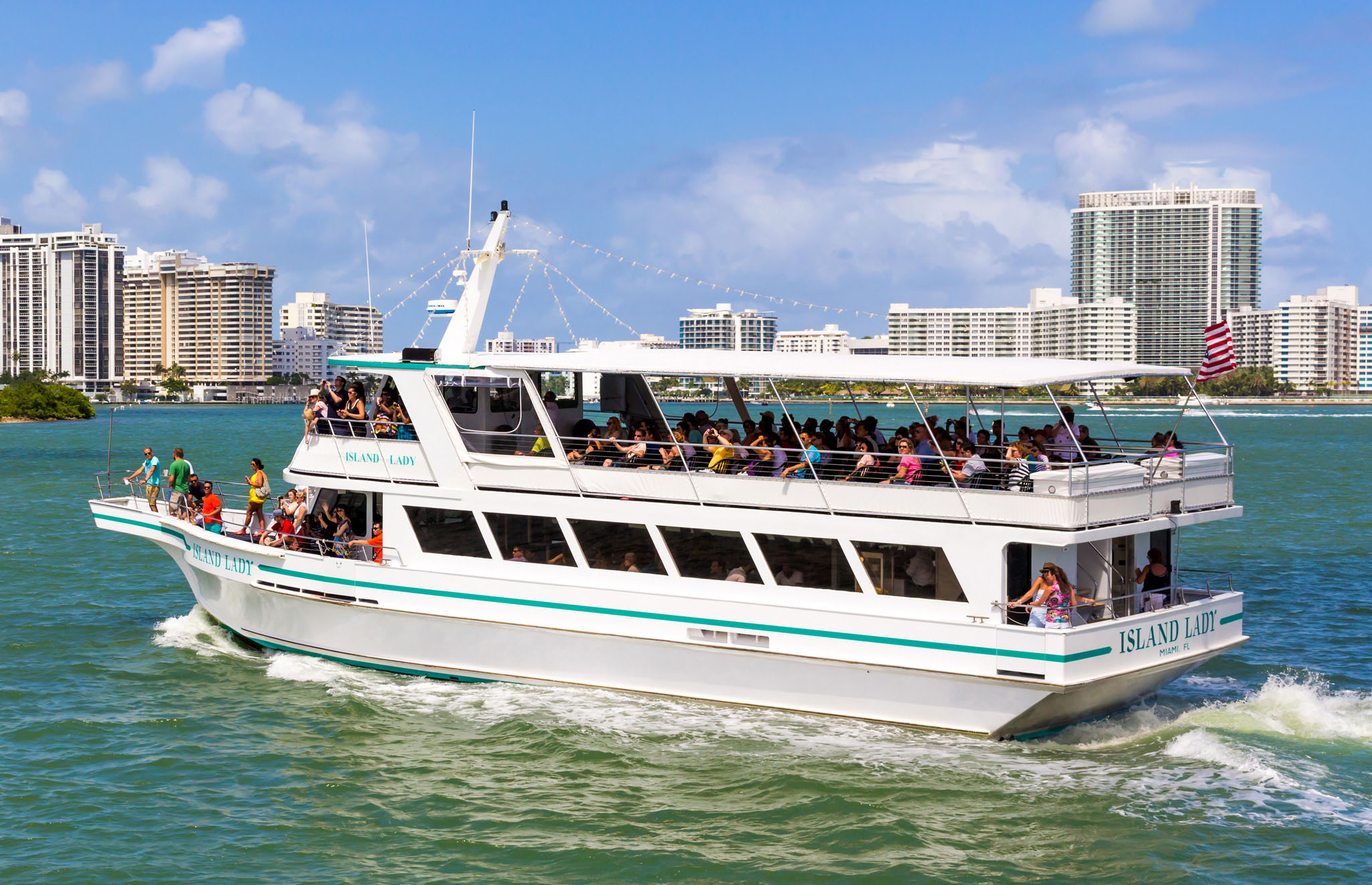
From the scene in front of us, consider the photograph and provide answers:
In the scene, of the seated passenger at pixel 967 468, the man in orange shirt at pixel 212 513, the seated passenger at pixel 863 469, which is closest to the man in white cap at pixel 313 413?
the man in orange shirt at pixel 212 513

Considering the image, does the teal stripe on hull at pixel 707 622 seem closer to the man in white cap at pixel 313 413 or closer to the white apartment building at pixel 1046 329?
the man in white cap at pixel 313 413

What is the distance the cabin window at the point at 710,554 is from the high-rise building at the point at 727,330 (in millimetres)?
7353

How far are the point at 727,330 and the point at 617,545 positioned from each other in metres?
13.6

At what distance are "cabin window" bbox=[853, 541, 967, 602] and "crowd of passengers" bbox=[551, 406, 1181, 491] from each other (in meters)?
0.74

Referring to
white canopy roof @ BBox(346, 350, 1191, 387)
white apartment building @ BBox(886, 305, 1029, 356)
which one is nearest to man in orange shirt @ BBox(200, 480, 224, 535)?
white canopy roof @ BBox(346, 350, 1191, 387)

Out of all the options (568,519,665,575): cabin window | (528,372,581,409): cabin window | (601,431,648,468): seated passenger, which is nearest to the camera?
(568,519,665,575): cabin window

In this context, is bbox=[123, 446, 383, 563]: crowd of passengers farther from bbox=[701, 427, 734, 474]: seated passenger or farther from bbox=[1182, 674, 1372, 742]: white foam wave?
bbox=[1182, 674, 1372, 742]: white foam wave

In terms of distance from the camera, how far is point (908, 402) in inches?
565

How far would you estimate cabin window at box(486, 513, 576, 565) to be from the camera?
48.9 feet

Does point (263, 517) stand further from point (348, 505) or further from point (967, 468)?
point (967, 468)

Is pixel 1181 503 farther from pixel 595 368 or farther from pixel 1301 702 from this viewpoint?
pixel 595 368

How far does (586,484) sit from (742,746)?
3.67 m

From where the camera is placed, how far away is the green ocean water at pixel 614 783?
10633 millimetres

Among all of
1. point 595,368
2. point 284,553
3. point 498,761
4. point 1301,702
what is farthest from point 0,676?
point 1301,702
